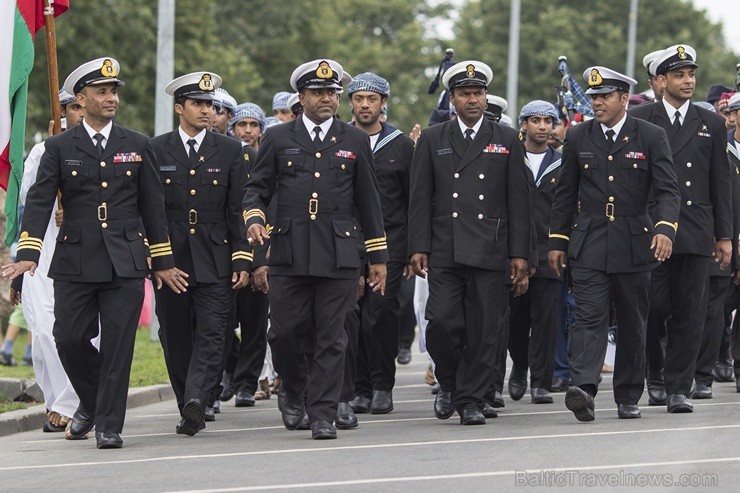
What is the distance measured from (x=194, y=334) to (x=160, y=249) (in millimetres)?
1080

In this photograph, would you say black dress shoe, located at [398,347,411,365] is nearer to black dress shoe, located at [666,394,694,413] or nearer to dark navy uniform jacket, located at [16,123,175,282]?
black dress shoe, located at [666,394,694,413]

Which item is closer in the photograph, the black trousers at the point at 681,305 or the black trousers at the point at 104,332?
the black trousers at the point at 104,332

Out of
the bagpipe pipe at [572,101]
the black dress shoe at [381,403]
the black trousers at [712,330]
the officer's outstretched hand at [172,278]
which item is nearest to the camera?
the officer's outstretched hand at [172,278]

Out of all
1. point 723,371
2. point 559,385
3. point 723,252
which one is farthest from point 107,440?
point 723,371

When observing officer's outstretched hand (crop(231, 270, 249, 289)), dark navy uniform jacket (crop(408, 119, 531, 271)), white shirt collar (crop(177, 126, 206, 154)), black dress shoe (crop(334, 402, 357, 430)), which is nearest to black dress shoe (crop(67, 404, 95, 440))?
officer's outstretched hand (crop(231, 270, 249, 289))

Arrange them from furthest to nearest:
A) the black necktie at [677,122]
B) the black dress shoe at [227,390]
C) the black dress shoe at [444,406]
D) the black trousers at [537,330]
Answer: the black dress shoe at [227,390] < the black trousers at [537,330] < the black necktie at [677,122] < the black dress shoe at [444,406]

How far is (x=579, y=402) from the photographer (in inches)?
486

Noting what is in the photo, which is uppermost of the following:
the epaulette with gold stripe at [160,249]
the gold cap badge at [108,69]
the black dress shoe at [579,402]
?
the gold cap badge at [108,69]

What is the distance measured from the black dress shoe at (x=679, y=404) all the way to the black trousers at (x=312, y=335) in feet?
8.25

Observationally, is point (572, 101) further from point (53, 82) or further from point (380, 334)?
point (53, 82)

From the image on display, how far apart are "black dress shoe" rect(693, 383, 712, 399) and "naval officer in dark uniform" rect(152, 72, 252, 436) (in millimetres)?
3861

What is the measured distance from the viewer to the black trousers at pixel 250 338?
15.6 meters

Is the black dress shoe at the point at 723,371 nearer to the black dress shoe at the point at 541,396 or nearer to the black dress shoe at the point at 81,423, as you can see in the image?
the black dress shoe at the point at 541,396

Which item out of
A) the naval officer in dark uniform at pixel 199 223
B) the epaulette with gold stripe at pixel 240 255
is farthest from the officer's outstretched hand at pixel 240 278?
the epaulette with gold stripe at pixel 240 255
